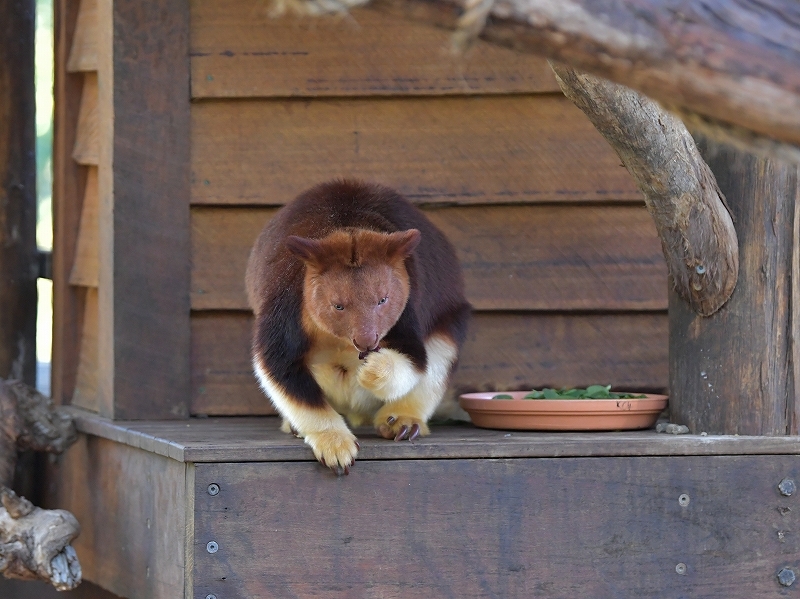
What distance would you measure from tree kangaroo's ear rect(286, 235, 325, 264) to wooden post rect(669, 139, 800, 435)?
1236mm

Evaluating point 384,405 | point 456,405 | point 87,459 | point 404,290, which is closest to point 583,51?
point 404,290

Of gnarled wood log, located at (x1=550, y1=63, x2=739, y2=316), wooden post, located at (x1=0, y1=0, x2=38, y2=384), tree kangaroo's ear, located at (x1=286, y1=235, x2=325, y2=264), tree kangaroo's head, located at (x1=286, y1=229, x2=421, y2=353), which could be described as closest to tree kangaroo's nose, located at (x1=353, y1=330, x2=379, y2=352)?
tree kangaroo's head, located at (x1=286, y1=229, x2=421, y2=353)

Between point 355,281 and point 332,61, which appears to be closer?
point 355,281

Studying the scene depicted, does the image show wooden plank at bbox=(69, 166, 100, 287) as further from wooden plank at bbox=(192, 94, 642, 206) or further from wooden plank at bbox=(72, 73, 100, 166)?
wooden plank at bbox=(192, 94, 642, 206)

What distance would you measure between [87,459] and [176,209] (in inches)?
38.6

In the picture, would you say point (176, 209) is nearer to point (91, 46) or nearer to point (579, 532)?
point (91, 46)

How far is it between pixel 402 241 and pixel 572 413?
0.82 m

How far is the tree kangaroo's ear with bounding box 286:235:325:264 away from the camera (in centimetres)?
284

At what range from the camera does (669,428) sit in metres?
3.26

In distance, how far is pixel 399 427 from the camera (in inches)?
122

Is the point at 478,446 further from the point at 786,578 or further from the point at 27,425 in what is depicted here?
the point at 27,425

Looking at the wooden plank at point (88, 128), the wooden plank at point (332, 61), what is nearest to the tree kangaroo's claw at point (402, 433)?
the wooden plank at point (332, 61)

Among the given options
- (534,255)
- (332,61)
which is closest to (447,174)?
(534,255)

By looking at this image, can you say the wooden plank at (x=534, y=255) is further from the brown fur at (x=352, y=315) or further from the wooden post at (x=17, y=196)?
the wooden post at (x=17, y=196)
